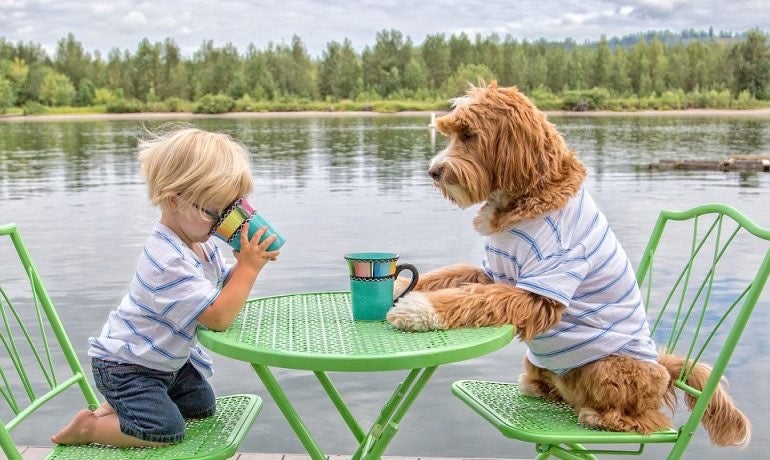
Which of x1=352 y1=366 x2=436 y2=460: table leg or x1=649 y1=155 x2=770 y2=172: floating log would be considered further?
x1=649 y1=155 x2=770 y2=172: floating log

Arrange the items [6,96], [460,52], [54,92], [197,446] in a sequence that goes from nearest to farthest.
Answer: [197,446] → [6,96] → [54,92] → [460,52]

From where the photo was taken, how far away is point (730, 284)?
8.27 metres

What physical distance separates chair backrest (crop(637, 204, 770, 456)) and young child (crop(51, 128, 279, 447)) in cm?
131

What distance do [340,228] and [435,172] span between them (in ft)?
33.3

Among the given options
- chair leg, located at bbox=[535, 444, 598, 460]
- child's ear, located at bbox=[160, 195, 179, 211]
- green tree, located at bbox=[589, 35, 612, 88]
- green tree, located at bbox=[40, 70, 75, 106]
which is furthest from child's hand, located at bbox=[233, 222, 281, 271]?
green tree, located at bbox=[40, 70, 75, 106]

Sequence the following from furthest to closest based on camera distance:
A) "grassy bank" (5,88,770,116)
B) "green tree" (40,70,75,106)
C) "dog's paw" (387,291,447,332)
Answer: "green tree" (40,70,75,106) → "grassy bank" (5,88,770,116) → "dog's paw" (387,291,447,332)

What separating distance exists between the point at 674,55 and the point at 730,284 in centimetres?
8708

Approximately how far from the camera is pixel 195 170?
240 centimetres

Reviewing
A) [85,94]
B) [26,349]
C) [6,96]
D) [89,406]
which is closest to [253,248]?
[89,406]

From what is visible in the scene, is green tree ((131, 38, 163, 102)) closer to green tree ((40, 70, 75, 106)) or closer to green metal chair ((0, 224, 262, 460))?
green tree ((40, 70, 75, 106))

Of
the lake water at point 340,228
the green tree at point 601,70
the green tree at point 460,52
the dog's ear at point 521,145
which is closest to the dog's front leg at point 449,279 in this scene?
the dog's ear at point 521,145

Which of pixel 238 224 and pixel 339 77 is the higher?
pixel 339 77

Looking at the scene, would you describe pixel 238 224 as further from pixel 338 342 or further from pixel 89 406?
pixel 89 406

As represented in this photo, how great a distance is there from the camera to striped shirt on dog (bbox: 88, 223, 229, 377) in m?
2.37
